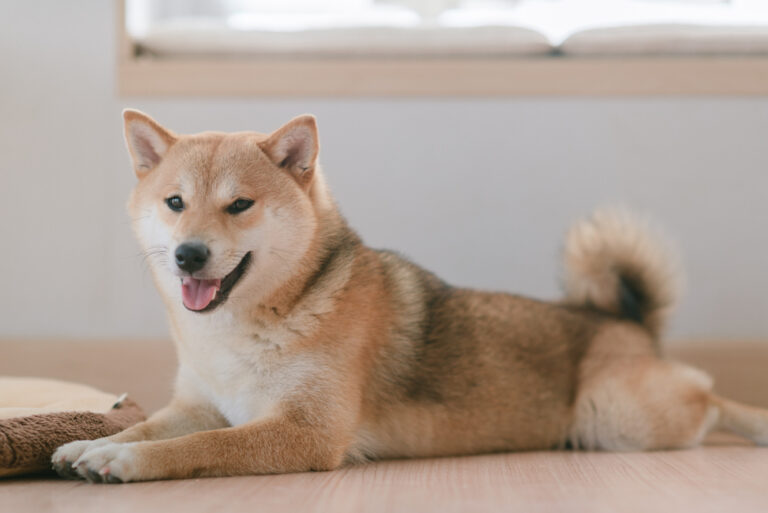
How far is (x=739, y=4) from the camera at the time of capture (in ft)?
8.85

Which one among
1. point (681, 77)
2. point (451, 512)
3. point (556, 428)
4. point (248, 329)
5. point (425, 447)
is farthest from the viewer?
point (681, 77)

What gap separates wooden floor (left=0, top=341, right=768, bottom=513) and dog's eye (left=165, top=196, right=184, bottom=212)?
52 cm

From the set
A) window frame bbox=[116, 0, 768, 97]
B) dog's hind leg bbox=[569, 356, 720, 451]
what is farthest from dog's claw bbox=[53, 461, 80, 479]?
window frame bbox=[116, 0, 768, 97]

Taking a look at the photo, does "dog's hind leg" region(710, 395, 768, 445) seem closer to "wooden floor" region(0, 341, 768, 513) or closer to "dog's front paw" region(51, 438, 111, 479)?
"wooden floor" region(0, 341, 768, 513)

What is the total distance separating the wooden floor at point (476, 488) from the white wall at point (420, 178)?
0.86 m

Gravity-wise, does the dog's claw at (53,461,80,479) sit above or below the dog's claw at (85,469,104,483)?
below

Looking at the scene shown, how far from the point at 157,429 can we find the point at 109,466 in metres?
0.30

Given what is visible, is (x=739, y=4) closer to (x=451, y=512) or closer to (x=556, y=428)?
(x=556, y=428)

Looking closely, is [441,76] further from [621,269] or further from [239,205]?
[239,205]

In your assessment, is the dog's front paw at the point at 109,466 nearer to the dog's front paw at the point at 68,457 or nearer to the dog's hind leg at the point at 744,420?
the dog's front paw at the point at 68,457

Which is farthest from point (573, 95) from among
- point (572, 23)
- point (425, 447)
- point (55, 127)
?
point (55, 127)

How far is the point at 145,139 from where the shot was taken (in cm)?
173

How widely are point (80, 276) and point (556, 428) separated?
5.26ft

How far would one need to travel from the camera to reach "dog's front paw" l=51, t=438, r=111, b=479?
1.46 metres
